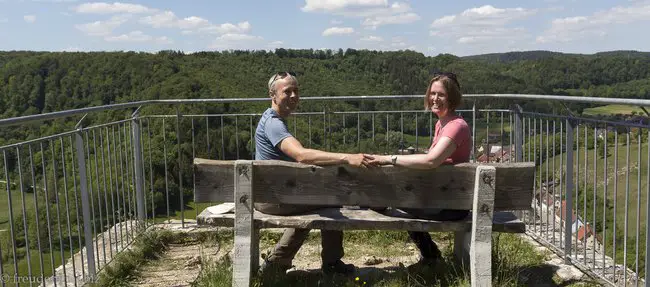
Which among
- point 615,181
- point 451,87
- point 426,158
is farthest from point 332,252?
point 615,181

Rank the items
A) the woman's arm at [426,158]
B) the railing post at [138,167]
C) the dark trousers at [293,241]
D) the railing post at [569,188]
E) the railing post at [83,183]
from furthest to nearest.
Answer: the railing post at [138,167] < the railing post at [569,188] < the railing post at [83,183] < the dark trousers at [293,241] < the woman's arm at [426,158]

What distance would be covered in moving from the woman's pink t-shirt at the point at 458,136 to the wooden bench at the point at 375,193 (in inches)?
6.8

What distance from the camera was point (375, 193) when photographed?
2.96 metres

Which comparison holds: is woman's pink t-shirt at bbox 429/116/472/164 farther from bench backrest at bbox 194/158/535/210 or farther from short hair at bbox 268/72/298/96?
short hair at bbox 268/72/298/96

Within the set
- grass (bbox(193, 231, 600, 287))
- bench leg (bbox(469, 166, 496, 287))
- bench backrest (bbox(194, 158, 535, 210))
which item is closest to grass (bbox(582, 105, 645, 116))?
bench backrest (bbox(194, 158, 535, 210))

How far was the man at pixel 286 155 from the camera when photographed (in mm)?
2971

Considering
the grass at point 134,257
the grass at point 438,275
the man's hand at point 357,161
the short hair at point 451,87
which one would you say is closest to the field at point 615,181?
the grass at point 438,275

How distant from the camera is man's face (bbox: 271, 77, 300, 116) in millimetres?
3410

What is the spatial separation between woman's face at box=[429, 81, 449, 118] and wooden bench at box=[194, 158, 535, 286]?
0.49 meters

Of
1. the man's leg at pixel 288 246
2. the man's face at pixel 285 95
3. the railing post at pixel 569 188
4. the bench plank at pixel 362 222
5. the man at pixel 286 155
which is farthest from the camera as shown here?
the railing post at pixel 569 188

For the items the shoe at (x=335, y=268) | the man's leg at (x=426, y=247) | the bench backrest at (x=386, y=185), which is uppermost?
the bench backrest at (x=386, y=185)

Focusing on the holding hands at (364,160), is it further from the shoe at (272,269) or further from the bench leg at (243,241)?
the shoe at (272,269)

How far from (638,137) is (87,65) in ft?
236

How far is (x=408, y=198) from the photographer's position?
2.96m
